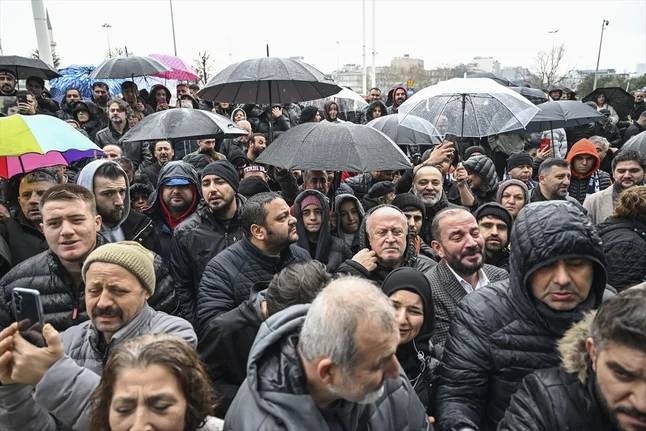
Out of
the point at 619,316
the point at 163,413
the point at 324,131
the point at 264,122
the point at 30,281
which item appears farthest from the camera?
the point at 264,122

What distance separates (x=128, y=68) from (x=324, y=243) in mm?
5730

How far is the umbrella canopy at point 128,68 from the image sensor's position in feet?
25.6

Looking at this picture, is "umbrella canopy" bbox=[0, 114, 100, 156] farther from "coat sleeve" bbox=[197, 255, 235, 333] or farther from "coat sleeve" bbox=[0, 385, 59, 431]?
"coat sleeve" bbox=[0, 385, 59, 431]

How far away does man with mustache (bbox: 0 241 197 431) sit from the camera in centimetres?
168

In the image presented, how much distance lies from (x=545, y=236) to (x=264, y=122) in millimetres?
8294

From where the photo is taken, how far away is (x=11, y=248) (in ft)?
10.8

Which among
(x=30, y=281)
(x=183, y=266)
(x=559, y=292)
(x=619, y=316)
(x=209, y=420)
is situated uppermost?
(x=619, y=316)

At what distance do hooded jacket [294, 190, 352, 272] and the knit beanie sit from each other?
68.0 inches

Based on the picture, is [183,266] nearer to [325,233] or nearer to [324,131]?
[325,233]

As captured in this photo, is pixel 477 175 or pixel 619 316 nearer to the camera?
pixel 619 316

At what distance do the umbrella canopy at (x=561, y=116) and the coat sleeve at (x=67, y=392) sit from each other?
25.9ft

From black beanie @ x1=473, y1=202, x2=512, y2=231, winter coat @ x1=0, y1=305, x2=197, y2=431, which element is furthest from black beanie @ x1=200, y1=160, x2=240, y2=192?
winter coat @ x1=0, y1=305, x2=197, y2=431

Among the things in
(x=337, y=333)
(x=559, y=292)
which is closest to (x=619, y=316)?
(x=559, y=292)

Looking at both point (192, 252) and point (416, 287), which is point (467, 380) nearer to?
point (416, 287)
